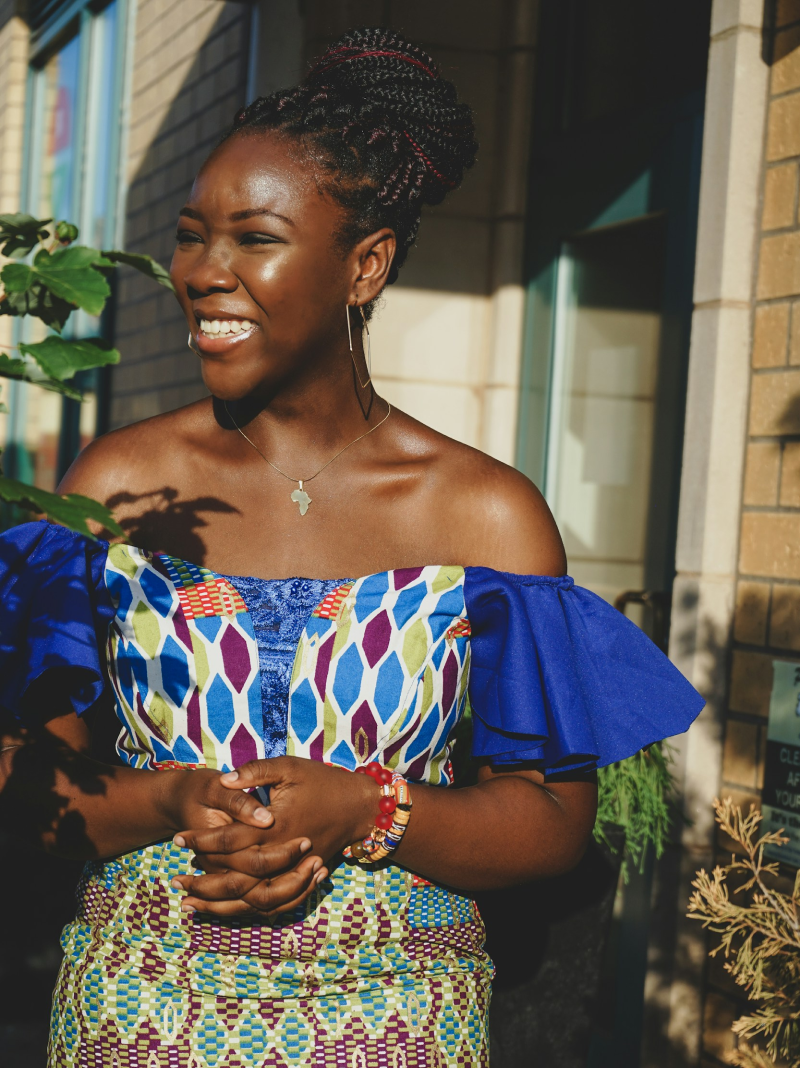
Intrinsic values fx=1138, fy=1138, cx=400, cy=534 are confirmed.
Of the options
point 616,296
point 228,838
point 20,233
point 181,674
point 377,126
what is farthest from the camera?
point 616,296

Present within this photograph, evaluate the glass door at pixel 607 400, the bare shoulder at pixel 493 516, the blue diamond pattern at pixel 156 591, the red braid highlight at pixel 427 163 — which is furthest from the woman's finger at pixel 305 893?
the glass door at pixel 607 400

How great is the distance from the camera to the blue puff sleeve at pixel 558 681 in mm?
1699

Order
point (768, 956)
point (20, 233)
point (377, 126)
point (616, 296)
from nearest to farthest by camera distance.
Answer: point (20, 233)
point (377, 126)
point (768, 956)
point (616, 296)

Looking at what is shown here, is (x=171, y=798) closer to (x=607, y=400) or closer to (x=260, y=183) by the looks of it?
(x=260, y=183)

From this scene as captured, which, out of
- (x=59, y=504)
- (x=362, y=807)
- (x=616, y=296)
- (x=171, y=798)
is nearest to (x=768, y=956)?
(x=362, y=807)

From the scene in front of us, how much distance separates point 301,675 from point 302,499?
0.31 metres

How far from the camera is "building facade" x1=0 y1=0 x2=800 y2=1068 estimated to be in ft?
9.45

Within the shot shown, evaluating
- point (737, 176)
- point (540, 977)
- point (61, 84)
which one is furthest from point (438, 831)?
point (61, 84)

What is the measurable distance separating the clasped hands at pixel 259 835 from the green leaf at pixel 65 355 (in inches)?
24.5

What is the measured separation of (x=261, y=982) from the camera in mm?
1575

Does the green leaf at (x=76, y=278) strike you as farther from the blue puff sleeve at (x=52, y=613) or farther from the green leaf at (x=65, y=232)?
Answer: the blue puff sleeve at (x=52, y=613)

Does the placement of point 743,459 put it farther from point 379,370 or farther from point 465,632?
point 379,370

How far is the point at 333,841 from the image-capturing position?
4.89 feet

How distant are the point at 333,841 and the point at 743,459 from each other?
1.83 meters
